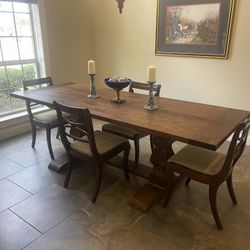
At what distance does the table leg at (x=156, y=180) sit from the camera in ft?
6.84

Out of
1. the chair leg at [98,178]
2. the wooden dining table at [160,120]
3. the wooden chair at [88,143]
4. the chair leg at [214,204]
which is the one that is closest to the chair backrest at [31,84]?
A: the wooden dining table at [160,120]

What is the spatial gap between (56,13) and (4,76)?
1210mm

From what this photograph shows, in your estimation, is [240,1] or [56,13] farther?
[56,13]

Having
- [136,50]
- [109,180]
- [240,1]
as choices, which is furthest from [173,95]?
[109,180]

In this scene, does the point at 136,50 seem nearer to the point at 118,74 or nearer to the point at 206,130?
the point at 118,74

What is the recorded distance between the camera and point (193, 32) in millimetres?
3172

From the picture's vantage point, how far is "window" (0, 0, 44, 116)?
3313mm

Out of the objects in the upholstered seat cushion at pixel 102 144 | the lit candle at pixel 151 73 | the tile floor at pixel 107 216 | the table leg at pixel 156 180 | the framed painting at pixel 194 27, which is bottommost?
the tile floor at pixel 107 216

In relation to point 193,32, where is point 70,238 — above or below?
below

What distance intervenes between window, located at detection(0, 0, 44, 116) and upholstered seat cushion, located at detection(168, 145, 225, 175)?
2.72 meters

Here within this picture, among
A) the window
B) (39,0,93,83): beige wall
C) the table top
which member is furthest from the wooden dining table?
(39,0,93,83): beige wall

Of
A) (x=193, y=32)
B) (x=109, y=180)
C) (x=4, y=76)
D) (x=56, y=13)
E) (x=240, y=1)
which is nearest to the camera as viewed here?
(x=109, y=180)

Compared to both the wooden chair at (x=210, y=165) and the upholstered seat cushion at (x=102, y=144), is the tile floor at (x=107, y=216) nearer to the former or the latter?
the wooden chair at (x=210, y=165)

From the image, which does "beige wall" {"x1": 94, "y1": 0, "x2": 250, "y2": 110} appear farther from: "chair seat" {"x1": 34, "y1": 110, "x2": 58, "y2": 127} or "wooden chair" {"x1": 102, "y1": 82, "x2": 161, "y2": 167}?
"chair seat" {"x1": 34, "y1": 110, "x2": 58, "y2": 127}
